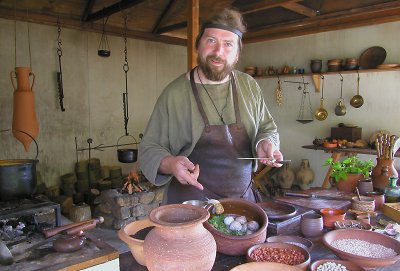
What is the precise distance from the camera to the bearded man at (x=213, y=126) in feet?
6.91

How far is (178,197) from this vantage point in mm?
2221

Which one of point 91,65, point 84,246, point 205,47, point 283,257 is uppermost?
point 91,65

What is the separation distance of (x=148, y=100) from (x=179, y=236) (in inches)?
249

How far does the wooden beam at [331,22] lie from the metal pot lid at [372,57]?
0.43 m

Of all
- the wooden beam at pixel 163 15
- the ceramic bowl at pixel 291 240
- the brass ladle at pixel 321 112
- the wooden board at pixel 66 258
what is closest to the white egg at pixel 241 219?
the ceramic bowl at pixel 291 240

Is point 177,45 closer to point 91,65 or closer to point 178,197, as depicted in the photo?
point 91,65

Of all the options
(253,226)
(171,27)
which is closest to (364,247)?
(253,226)

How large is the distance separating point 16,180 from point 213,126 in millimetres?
1925

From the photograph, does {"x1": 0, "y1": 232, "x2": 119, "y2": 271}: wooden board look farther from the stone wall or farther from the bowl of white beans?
the stone wall

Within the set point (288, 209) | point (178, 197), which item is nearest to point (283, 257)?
point (288, 209)

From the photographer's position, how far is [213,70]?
217 centimetres

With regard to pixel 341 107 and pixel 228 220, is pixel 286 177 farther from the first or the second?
pixel 228 220

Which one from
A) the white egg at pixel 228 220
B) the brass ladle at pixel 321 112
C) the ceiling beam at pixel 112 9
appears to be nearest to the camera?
the white egg at pixel 228 220

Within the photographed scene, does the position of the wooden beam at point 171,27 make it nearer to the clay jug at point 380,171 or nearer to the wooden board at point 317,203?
the clay jug at point 380,171
